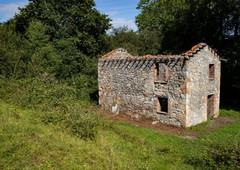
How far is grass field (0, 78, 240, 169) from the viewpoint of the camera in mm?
5805

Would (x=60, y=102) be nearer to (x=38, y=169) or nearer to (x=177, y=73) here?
(x=38, y=169)

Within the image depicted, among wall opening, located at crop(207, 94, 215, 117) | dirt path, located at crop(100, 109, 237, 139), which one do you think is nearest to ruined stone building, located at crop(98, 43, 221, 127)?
wall opening, located at crop(207, 94, 215, 117)

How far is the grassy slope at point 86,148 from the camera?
573 cm

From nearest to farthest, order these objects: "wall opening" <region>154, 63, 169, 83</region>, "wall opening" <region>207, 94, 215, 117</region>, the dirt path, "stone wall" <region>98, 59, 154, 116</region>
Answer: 1. the dirt path
2. "wall opening" <region>154, 63, 169, 83</region>
3. "stone wall" <region>98, 59, 154, 116</region>
4. "wall opening" <region>207, 94, 215, 117</region>

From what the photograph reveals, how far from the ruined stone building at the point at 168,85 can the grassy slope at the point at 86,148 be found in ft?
6.87

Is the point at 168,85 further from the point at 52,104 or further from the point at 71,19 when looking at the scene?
the point at 71,19

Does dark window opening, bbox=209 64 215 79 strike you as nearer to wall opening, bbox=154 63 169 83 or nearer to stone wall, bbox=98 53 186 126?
stone wall, bbox=98 53 186 126

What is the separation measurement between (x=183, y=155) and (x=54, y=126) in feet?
17.8

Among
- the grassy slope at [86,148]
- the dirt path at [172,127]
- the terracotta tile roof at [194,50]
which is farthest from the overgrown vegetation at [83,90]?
the terracotta tile roof at [194,50]

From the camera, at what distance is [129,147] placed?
7.77m

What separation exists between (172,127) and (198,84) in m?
2.98

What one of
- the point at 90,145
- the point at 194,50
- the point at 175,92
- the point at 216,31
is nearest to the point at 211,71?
the point at 194,50

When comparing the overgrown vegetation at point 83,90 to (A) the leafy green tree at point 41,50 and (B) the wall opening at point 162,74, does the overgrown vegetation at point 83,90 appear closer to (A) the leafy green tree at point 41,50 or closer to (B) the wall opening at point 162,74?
(A) the leafy green tree at point 41,50

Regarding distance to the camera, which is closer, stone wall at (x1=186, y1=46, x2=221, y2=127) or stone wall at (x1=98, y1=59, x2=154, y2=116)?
stone wall at (x1=186, y1=46, x2=221, y2=127)
